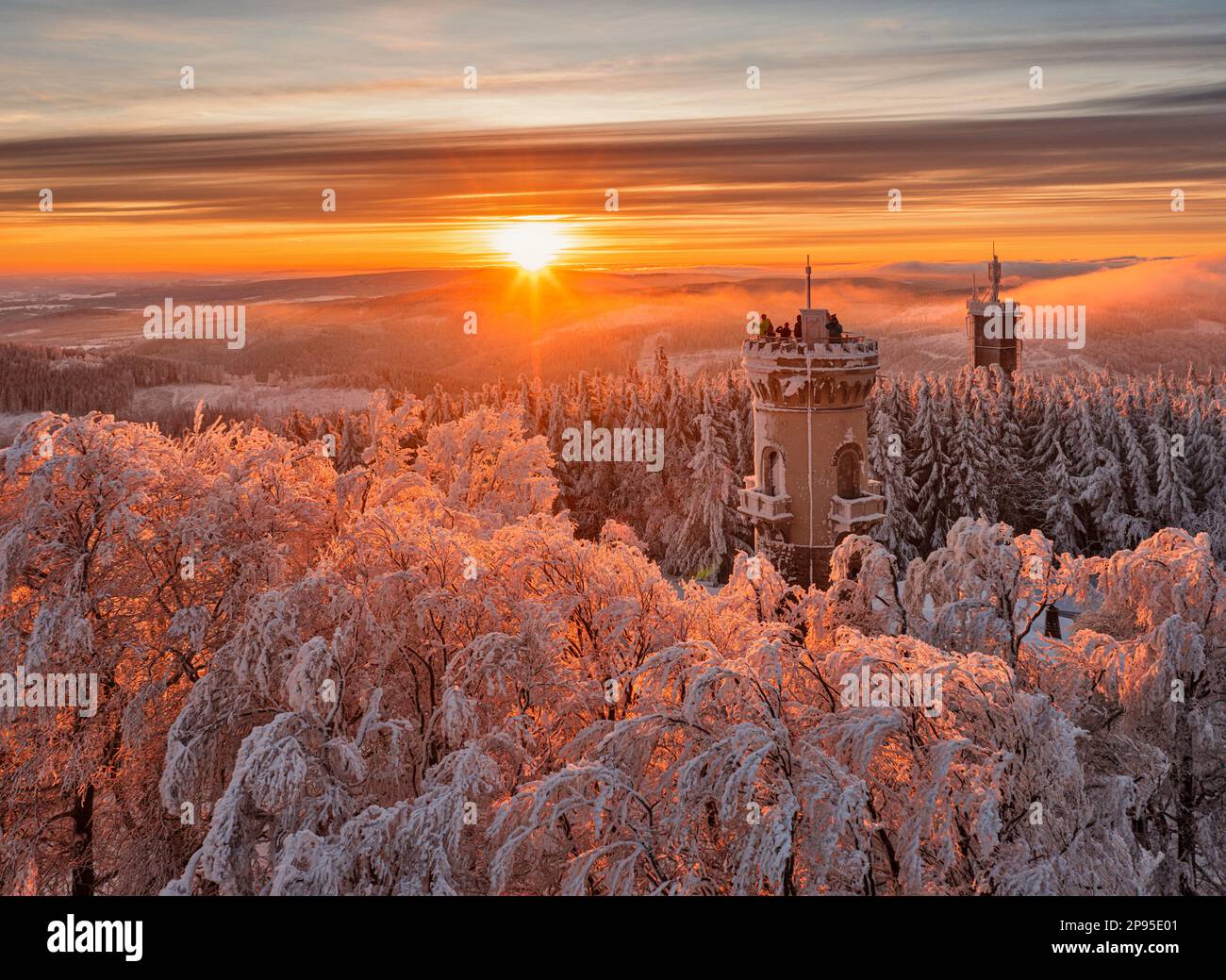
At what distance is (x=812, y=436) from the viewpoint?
33062 mm

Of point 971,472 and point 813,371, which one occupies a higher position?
point 813,371

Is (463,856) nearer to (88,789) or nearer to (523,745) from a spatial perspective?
(523,745)

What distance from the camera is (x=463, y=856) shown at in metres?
12.6

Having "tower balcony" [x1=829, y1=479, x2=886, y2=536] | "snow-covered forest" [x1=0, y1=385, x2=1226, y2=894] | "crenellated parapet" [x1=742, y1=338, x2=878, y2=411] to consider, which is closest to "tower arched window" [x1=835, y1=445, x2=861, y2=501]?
"tower balcony" [x1=829, y1=479, x2=886, y2=536]

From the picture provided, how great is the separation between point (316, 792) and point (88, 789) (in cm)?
707

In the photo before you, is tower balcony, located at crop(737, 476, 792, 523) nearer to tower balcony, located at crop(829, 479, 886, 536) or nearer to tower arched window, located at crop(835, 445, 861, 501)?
tower balcony, located at crop(829, 479, 886, 536)

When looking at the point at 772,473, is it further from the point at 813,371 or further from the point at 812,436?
the point at 813,371

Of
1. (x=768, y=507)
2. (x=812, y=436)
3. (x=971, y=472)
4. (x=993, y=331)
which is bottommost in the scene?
(x=768, y=507)

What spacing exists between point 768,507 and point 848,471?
2.85 metres

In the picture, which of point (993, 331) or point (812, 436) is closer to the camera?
point (812, 436)

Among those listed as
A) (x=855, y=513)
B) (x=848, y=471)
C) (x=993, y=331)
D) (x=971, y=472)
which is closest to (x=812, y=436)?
(x=848, y=471)

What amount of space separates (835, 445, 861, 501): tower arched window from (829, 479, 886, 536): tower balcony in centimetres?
22

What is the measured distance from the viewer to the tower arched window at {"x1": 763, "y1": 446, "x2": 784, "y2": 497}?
110 ft
